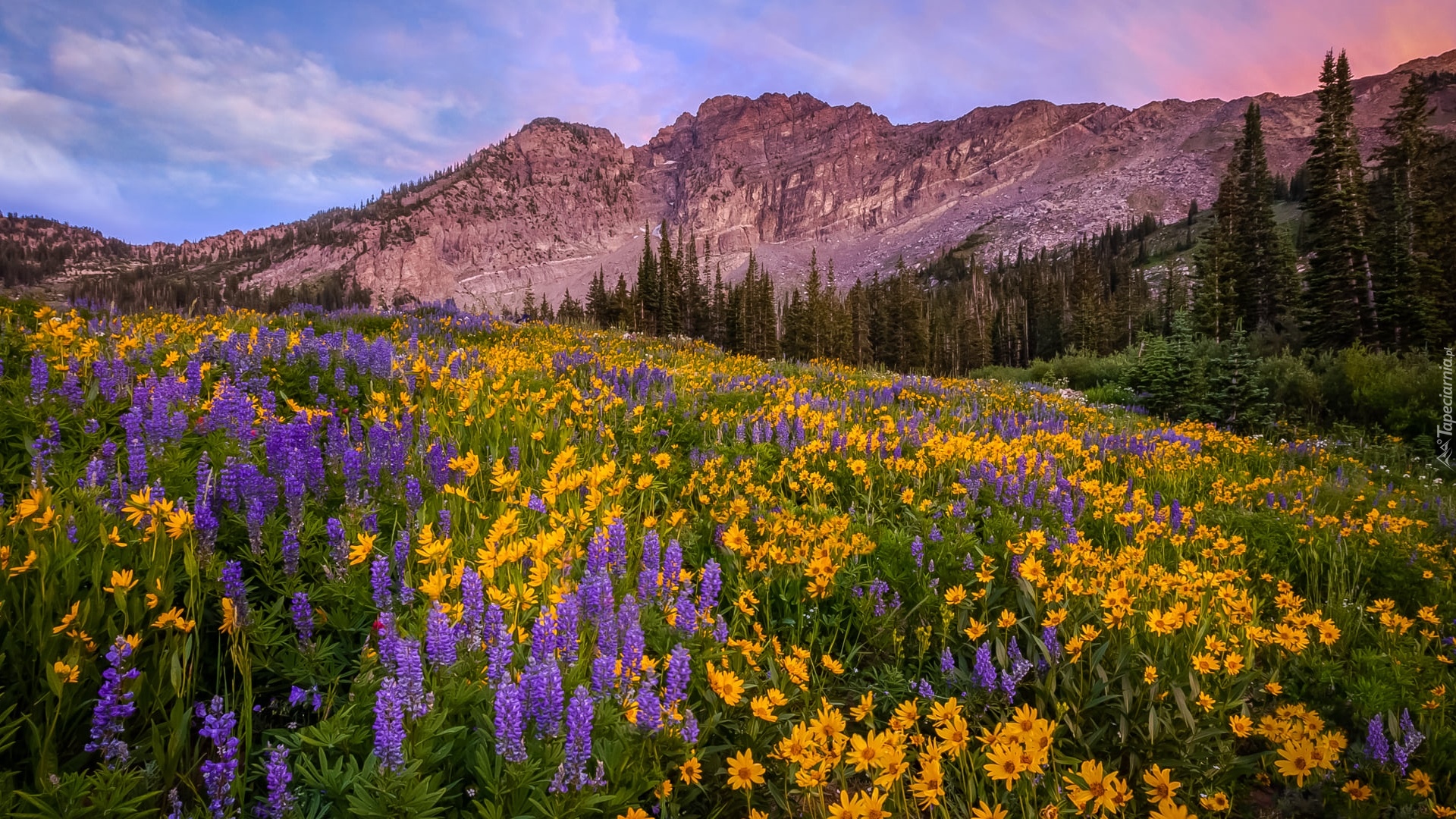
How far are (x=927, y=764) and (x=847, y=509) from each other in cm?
343

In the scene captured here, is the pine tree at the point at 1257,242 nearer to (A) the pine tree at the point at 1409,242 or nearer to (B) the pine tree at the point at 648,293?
(A) the pine tree at the point at 1409,242

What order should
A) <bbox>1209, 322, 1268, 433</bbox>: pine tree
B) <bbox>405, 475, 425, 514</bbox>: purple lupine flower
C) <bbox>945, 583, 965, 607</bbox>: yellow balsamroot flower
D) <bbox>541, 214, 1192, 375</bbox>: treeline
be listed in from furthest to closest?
<bbox>541, 214, 1192, 375</bbox>: treeline < <bbox>1209, 322, 1268, 433</bbox>: pine tree < <bbox>945, 583, 965, 607</bbox>: yellow balsamroot flower < <bbox>405, 475, 425, 514</bbox>: purple lupine flower

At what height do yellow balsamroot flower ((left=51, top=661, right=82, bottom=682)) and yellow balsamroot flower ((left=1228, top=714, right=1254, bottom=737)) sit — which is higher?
yellow balsamroot flower ((left=51, top=661, right=82, bottom=682))

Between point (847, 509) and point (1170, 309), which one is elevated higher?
point (1170, 309)

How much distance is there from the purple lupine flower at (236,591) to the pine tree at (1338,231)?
3111cm

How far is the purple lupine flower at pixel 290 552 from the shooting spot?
2.41m

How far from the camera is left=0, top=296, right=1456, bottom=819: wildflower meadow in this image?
70.4 inches

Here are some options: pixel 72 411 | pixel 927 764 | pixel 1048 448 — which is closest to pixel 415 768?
pixel 927 764

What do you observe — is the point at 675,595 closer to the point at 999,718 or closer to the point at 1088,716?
the point at 999,718

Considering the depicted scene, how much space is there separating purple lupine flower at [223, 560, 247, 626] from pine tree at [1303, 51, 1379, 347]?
3111cm

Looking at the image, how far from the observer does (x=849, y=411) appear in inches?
326

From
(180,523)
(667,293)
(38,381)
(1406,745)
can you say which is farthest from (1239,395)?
(667,293)

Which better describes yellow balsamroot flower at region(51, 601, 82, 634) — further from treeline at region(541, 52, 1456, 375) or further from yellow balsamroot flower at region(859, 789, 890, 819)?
treeline at region(541, 52, 1456, 375)

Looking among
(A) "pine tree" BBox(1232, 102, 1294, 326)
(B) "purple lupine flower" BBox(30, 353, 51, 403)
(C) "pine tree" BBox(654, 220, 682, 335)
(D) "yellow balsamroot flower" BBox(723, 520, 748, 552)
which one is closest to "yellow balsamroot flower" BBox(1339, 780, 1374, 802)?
(D) "yellow balsamroot flower" BBox(723, 520, 748, 552)
